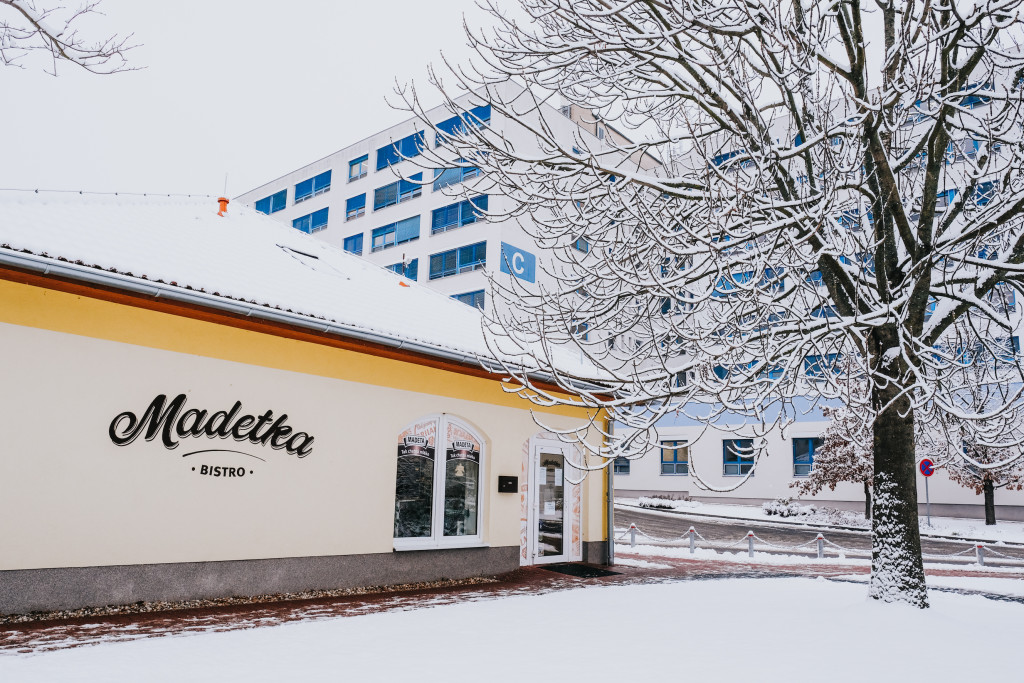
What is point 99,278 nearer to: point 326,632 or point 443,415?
point 326,632

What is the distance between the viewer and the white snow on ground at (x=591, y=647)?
18.3 feet

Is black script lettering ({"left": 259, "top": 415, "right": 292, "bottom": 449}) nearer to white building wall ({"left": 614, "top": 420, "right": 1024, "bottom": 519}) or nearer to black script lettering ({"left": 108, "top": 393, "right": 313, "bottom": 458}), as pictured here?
black script lettering ({"left": 108, "top": 393, "right": 313, "bottom": 458})

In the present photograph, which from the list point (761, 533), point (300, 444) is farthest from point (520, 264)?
point (300, 444)

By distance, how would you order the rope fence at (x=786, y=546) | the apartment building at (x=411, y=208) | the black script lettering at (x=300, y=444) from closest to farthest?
the black script lettering at (x=300, y=444), the rope fence at (x=786, y=546), the apartment building at (x=411, y=208)

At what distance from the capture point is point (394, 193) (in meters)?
40.5

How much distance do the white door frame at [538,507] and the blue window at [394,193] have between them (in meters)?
27.5

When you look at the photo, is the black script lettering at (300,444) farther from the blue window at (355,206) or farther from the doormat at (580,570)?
the blue window at (355,206)

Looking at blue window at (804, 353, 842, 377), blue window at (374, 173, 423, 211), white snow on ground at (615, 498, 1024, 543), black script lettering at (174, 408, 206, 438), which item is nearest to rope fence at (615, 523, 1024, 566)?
white snow on ground at (615, 498, 1024, 543)

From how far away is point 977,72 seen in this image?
28750 millimetres

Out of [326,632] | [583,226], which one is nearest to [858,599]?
[583,226]

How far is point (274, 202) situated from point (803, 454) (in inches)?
1433

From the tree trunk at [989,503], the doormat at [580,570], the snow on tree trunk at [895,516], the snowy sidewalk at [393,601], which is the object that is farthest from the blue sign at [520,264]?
the tree trunk at [989,503]

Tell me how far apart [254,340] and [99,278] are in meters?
2.21

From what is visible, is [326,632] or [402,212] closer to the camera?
[326,632]
